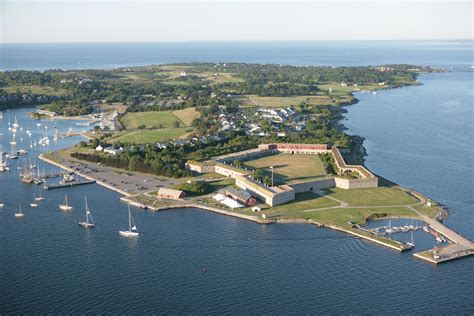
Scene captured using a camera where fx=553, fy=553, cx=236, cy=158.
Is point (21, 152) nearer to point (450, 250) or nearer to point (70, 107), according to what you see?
point (70, 107)

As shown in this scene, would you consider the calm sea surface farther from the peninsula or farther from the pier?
the peninsula

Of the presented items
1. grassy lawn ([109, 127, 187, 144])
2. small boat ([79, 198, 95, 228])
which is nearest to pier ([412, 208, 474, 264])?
small boat ([79, 198, 95, 228])

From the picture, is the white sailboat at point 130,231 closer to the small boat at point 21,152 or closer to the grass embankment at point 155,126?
the grass embankment at point 155,126

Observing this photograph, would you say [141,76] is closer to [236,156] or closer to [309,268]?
[236,156]

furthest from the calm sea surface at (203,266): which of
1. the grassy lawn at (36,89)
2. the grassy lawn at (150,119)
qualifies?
the grassy lawn at (36,89)

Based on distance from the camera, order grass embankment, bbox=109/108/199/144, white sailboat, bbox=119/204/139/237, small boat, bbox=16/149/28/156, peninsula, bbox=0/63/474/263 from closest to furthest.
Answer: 1. white sailboat, bbox=119/204/139/237
2. peninsula, bbox=0/63/474/263
3. small boat, bbox=16/149/28/156
4. grass embankment, bbox=109/108/199/144
